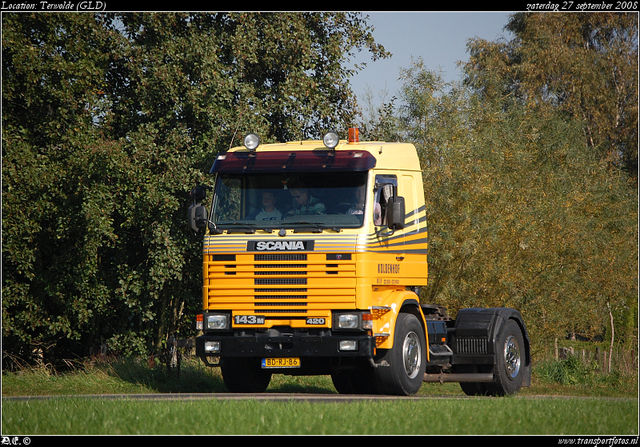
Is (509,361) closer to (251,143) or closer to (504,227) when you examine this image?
(251,143)

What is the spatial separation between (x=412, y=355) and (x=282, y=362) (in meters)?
2.14

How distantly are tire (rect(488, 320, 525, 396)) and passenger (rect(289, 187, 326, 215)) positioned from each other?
13.8 ft

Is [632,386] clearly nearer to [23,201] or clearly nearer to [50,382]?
[50,382]

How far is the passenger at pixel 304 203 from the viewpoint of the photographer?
1235 centimetres

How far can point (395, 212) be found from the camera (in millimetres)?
12266

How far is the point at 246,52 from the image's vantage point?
19.9m

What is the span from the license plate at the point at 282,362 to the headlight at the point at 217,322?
0.81 meters

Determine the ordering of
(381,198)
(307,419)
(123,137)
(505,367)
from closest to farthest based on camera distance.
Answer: (307,419)
(381,198)
(505,367)
(123,137)

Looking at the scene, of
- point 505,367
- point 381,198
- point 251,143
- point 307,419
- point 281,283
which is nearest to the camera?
point 307,419

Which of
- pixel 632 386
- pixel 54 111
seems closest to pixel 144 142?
pixel 54 111

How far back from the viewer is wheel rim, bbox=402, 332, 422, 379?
12.8 meters

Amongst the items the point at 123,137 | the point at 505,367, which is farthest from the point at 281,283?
the point at 123,137

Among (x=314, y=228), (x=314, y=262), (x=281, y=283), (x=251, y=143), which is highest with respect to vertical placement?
(x=251, y=143)

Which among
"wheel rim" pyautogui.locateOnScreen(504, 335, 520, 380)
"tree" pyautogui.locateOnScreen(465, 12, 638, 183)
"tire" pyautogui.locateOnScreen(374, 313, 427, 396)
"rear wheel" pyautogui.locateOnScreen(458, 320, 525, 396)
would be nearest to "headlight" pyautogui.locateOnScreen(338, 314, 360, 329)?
"tire" pyautogui.locateOnScreen(374, 313, 427, 396)
